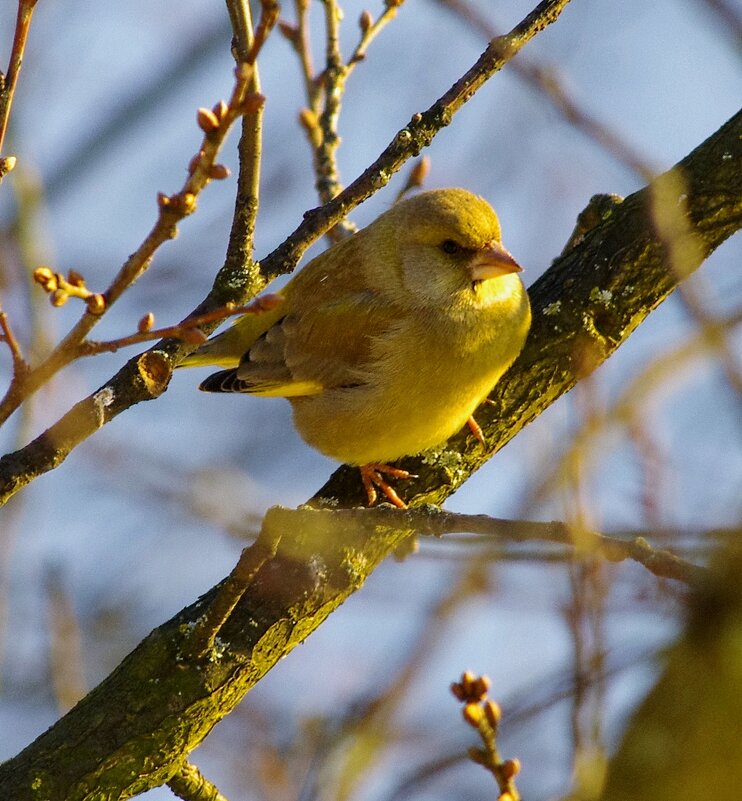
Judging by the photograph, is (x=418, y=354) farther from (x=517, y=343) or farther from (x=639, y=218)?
(x=639, y=218)

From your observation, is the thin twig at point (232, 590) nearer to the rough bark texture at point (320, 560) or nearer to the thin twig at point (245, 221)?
the rough bark texture at point (320, 560)

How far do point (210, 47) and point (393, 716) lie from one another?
497cm

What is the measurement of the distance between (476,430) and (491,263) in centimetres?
74

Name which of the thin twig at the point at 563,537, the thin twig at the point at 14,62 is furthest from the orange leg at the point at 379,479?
the thin twig at the point at 14,62

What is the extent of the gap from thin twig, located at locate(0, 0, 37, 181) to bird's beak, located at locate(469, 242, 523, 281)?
2.45 metres

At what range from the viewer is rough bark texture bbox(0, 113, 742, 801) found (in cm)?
363

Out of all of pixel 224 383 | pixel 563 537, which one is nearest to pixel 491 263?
pixel 224 383

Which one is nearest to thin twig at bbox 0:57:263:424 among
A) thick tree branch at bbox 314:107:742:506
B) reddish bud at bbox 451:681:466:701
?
reddish bud at bbox 451:681:466:701

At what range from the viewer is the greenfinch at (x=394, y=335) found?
4527 mm

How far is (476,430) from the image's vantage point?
443 centimetres

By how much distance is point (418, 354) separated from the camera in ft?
15.7

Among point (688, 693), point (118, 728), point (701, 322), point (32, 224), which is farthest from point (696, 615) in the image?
point (32, 224)

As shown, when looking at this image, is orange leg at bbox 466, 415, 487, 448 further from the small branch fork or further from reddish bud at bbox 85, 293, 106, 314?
reddish bud at bbox 85, 293, 106, 314

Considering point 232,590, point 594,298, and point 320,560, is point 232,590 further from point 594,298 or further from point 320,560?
point 594,298
